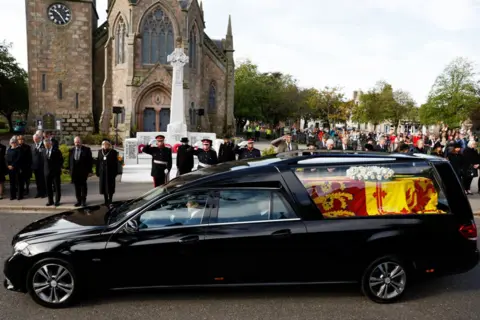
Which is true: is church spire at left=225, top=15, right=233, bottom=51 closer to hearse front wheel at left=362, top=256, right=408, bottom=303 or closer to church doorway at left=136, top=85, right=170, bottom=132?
church doorway at left=136, top=85, right=170, bottom=132

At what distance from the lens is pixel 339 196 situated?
16.6ft

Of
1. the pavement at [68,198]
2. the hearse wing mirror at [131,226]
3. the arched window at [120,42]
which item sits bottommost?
the pavement at [68,198]

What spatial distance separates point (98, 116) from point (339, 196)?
→ 33.8 metres

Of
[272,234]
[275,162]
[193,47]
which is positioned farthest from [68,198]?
[193,47]

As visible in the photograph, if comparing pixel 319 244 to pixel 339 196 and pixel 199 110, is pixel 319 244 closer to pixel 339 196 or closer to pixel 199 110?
pixel 339 196

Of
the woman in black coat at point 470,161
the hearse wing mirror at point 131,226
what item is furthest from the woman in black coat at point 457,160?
the hearse wing mirror at point 131,226

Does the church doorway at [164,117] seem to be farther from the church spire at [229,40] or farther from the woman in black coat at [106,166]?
the woman in black coat at [106,166]

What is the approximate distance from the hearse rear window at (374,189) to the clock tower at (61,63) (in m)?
32.5

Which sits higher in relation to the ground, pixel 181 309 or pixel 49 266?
pixel 49 266

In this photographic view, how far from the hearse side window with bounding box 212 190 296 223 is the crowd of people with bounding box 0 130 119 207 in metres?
6.13

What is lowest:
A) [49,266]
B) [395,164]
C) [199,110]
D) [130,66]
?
[49,266]

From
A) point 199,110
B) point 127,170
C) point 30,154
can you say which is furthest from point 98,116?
point 30,154

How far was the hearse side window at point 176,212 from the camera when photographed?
475 cm

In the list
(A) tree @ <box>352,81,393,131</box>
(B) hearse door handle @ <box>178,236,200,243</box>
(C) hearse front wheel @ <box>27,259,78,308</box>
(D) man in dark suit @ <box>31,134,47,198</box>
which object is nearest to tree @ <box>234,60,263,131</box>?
(A) tree @ <box>352,81,393,131</box>
